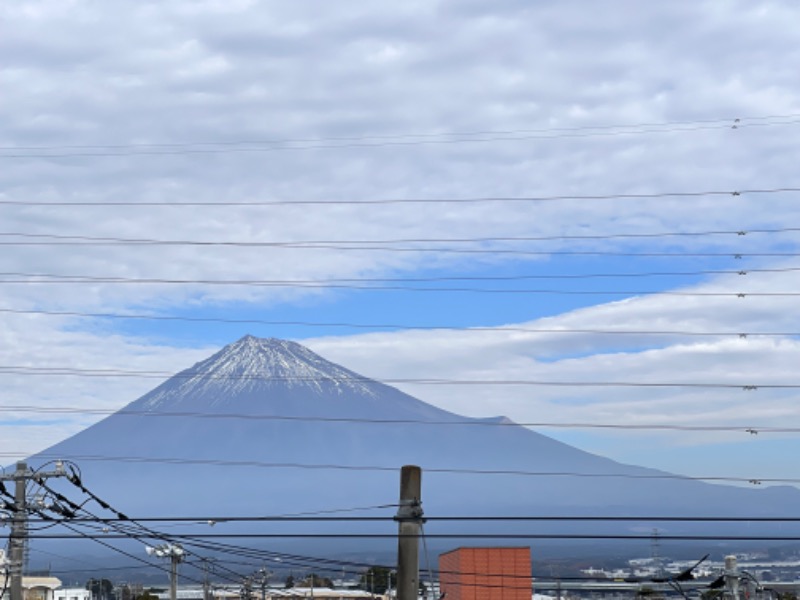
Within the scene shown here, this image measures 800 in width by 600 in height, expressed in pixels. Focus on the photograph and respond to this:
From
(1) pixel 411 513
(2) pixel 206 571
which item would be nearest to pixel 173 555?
(2) pixel 206 571

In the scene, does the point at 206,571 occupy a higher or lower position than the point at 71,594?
higher

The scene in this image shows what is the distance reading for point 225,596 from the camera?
120 meters

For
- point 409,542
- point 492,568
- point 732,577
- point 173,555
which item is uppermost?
point 409,542

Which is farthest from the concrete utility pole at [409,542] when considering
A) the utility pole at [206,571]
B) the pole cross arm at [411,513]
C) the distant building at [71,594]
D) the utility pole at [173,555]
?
the distant building at [71,594]

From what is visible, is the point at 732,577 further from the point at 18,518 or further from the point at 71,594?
the point at 71,594

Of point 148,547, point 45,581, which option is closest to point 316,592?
point 45,581

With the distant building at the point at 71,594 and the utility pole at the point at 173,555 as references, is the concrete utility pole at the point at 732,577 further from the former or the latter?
the distant building at the point at 71,594

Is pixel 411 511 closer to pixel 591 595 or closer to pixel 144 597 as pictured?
pixel 144 597

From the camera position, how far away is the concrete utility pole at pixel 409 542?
938 inches

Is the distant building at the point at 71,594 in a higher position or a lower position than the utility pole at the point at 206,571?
lower

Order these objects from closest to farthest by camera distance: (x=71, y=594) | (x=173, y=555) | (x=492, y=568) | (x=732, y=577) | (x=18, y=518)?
(x=732, y=577)
(x=18, y=518)
(x=173, y=555)
(x=492, y=568)
(x=71, y=594)

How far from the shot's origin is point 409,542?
78.8 feet

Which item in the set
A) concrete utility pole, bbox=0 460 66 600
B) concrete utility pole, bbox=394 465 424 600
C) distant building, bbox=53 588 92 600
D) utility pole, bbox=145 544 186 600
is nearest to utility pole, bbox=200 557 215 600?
utility pole, bbox=145 544 186 600

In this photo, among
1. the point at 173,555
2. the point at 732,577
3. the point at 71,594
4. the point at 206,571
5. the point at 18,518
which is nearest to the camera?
the point at 732,577
